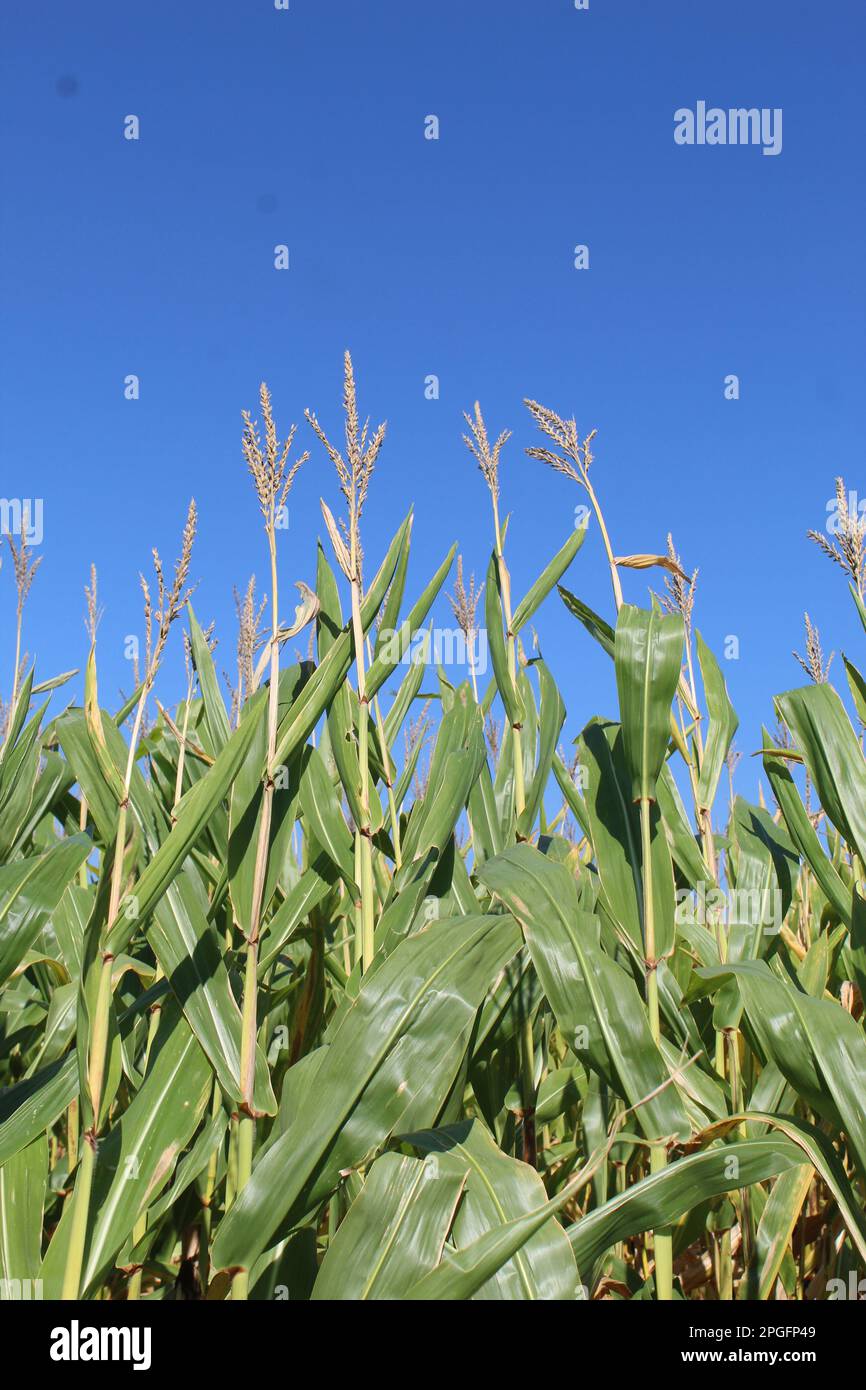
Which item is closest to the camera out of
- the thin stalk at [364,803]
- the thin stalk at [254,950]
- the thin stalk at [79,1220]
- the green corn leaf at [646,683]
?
the thin stalk at [79,1220]

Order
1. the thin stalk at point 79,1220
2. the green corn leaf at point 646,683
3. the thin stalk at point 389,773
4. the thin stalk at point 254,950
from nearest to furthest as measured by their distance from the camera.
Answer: the thin stalk at point 79,1220, the thin stalk at point 254,950, the green corn leaf at point 646,683, the thin stalk at point 389,773

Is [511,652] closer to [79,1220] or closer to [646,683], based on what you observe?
[646,683]

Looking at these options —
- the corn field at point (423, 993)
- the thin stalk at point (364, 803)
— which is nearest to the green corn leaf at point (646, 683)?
the corn field at point (423, 993)

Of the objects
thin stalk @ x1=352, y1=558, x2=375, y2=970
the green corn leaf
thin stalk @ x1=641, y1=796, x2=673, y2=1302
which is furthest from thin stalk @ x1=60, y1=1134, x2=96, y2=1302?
the green corn leaf

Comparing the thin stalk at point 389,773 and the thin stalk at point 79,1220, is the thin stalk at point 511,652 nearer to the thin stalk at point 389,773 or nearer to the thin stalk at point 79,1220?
the thin stalk at point 389,773

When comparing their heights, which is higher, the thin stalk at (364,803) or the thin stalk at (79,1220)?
the thin stalk at (364,803)

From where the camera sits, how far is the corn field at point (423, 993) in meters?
1.51

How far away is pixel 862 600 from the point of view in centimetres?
183

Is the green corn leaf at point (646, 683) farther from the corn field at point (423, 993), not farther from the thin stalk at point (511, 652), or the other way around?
the thin stalk at point (511, 652)

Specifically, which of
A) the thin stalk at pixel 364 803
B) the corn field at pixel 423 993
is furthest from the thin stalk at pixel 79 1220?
the thin stalk at pixel 364 803

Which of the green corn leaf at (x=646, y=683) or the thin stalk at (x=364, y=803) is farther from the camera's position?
the thin stalk at (x=364, y=803)

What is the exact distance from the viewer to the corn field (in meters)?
1.51

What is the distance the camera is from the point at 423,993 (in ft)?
5.26
